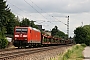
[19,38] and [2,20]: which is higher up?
[2,20]

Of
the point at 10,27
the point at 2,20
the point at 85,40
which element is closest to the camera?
the point at 2,20

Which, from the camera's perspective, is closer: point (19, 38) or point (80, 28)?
point (19, 38)

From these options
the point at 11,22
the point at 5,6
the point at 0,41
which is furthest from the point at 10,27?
the point at 0,41

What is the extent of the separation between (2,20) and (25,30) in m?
44.8

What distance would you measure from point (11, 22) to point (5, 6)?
1485 cm

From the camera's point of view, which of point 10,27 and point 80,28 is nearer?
point 10,27

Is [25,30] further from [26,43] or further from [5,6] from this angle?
[5,6]

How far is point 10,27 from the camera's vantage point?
345 feet

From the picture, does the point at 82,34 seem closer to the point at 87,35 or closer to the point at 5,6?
the point at 87,35

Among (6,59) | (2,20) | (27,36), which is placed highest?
(2,20)

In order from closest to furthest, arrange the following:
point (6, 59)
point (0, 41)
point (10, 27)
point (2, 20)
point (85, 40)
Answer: point (6, 59) → point (0, 41) → point (2, 20) → point (10, 27) → point (85, 40)

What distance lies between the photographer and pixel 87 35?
12088 cm

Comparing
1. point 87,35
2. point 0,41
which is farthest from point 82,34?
point 0,41

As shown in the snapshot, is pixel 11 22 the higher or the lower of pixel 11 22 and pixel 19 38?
the higher
